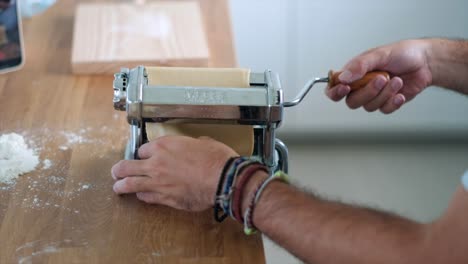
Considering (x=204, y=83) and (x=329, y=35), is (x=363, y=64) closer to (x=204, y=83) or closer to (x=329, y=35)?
(x=204, y=83)

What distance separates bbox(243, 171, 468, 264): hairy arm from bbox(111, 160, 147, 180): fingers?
0.18 meters

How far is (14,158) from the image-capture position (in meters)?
1.18

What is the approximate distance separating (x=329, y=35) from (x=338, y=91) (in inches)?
51.6

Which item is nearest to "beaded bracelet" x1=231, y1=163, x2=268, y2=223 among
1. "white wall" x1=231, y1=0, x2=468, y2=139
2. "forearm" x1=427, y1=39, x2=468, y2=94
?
"forearm" x1=427, y1=39, x2=468, y2=94

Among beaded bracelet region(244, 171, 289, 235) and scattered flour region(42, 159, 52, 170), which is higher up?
beaded bracelet region(244, 171, 289, 235)

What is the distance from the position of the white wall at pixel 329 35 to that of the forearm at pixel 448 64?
111 cm

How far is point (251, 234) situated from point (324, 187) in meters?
1.54

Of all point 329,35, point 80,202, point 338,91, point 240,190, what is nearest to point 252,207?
point 240,190

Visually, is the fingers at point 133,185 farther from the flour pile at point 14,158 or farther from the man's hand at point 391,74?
the man's hand at point 391,74

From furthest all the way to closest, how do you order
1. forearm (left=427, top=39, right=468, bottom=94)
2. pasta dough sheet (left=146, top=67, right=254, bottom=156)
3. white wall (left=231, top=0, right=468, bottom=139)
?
white wall (left=231, top=0, right=468, bottom=139) → forearm (left=427, top=39, right=468, bottom=94) → pasta dough sheet (left=146, top=67, right=254, bottom=156)

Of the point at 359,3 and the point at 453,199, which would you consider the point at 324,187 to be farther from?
the point at 453,199

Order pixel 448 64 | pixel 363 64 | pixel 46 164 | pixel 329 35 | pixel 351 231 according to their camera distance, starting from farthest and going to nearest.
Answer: pixel 329 35 → pixel 448 64 → pixel 363 64 → pixel 46 164 → pixel 351 231

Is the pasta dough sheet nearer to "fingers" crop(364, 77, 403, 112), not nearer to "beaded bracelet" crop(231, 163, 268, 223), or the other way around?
"beaded bracelet" crop(231, 163, 268, 223)

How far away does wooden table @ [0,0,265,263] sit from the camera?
3.24ft
